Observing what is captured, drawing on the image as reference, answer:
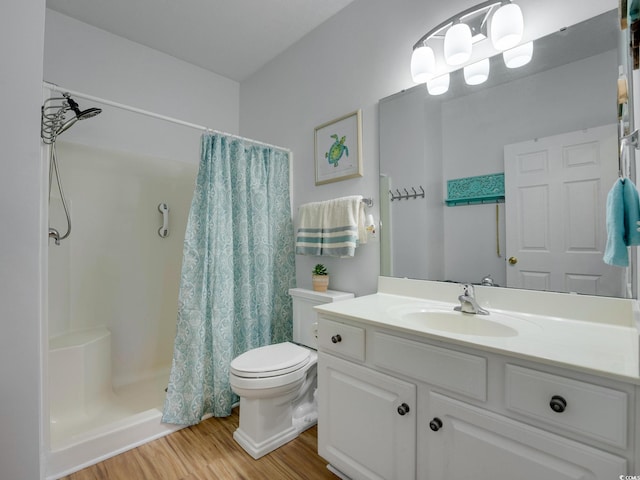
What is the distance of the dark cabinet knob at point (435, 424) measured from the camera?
1.02m

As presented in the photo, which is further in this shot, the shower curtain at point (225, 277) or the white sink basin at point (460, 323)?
the shower curtain at point (225, 277)

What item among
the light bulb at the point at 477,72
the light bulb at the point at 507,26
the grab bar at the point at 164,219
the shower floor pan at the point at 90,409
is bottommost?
the shower floor pan at the point at 90,409

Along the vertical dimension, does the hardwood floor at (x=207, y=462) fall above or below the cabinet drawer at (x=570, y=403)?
below

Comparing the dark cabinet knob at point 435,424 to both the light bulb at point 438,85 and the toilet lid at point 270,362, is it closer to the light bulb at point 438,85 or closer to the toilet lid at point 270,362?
the toilet lid at point 270,362

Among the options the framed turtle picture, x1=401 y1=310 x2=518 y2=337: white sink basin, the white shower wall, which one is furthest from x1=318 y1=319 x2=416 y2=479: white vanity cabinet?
the white shower wall

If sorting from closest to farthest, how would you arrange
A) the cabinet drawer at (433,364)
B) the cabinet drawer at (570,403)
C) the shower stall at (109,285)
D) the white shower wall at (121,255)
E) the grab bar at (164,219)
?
the cabinet drawer at (570,403) → the cabinet drawer at (433,364) → the shower stall at (109,285) → the white shower wall at (121,255) → the grab bar at (164,219)

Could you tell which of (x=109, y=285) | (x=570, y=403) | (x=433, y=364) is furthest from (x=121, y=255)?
(x=570, y=403)

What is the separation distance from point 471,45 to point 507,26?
17 cm

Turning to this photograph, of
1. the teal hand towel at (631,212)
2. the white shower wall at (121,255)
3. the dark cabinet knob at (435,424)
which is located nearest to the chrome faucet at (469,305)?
the dark cabinet knob at (435,424)

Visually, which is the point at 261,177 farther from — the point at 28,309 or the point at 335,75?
the point at 28,309

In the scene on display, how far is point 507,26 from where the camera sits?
4.21 ft

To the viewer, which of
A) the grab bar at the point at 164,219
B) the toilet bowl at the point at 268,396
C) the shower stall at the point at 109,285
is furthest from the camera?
the grab bar at the point at 164,219

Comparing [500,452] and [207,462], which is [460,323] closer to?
[500,452]

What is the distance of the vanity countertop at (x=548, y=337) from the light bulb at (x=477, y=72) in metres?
0.98
